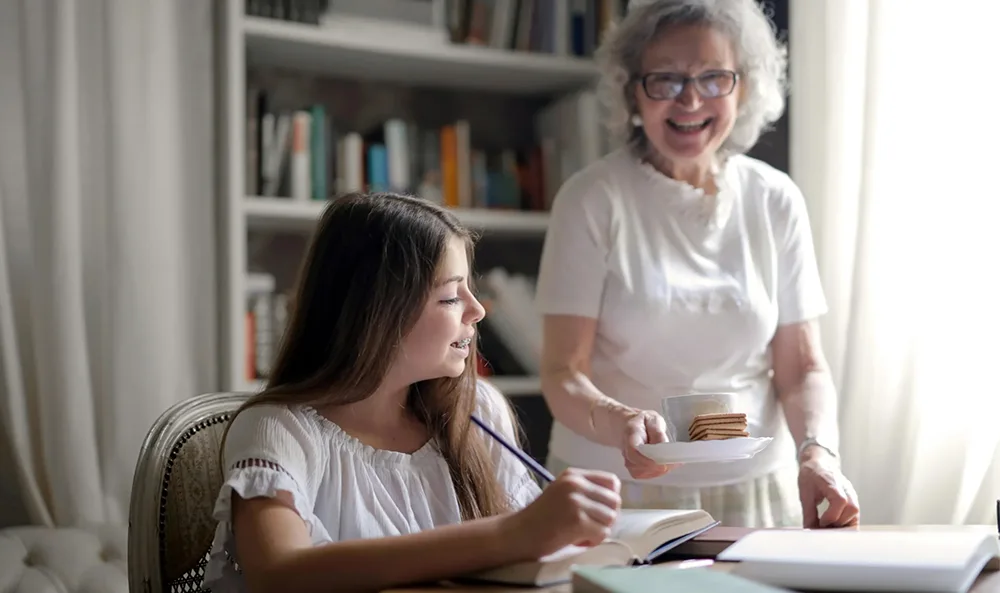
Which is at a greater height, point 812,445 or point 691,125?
point 691,125

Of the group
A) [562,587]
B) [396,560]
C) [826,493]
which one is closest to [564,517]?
[562,587]

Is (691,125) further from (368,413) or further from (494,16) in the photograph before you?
(494,16)

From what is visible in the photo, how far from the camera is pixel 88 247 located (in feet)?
7.17

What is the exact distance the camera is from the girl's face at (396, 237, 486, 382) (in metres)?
1.18

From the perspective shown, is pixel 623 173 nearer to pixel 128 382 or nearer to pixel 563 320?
pixel 563 320

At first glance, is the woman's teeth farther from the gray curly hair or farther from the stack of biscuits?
the stack of biscuits

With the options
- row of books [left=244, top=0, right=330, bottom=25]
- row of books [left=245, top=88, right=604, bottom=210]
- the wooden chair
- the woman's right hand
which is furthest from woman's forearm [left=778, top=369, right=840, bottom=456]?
row of books [left=244, top=0, right=330, bottom=25]

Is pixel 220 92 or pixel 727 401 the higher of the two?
pixel 220 92

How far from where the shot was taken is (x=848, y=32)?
2.02 metres

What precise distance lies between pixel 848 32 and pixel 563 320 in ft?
3.09

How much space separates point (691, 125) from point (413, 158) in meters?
1.22

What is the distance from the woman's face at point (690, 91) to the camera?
5.20ft

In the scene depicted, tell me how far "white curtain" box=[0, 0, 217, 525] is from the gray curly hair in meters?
1.10

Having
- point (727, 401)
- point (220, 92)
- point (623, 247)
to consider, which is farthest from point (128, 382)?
point (727, 401)
